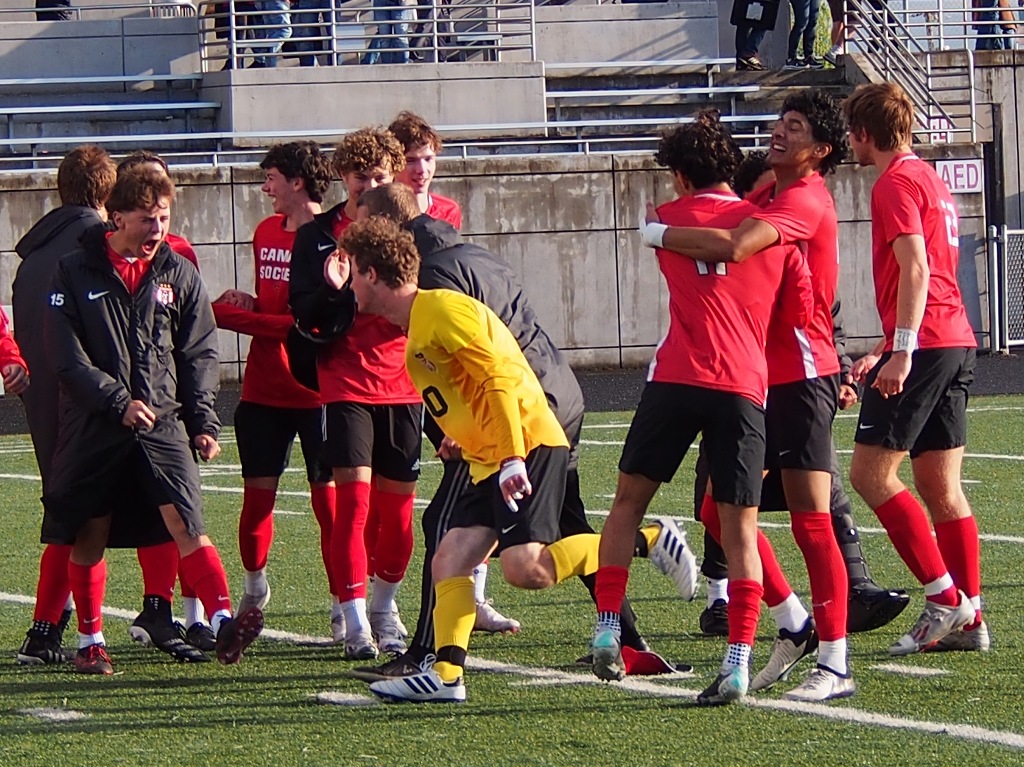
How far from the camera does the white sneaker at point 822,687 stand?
6.06m

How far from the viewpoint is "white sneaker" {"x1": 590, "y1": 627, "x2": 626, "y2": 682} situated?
20.1 ft

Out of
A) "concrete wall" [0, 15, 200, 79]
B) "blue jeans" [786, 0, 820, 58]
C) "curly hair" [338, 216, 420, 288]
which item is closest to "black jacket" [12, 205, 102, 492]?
"curly hair" [338, 216, 420, 288]

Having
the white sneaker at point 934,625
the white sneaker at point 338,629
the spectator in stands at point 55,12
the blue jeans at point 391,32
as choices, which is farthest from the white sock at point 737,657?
the spectator in stands at point 55,12

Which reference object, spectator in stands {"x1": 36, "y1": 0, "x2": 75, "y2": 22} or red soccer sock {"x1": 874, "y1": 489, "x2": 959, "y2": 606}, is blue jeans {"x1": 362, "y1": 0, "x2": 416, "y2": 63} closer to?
spectator in stands {"x1": 36, "y1": 0, "x2": 75, "y2": 22}

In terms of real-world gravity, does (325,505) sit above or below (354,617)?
above

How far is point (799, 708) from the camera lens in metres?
6.00

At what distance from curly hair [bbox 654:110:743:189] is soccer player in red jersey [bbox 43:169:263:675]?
1.91 m

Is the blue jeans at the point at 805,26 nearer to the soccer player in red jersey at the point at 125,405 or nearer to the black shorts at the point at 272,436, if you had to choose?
the black shorts at the point at 272,436

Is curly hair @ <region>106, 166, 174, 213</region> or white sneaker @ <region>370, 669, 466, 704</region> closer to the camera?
white sneaker @ <region>370, 669, 466, 704</region>

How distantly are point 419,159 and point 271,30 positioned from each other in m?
16.3

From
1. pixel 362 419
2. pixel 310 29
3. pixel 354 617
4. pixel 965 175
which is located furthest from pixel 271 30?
pixel 354 617

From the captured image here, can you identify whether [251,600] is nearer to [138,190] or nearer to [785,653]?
[138,190]

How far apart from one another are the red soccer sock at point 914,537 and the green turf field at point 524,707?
1.03 feet

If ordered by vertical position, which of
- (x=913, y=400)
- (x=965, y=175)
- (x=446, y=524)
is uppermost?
(x=965, y=175)
